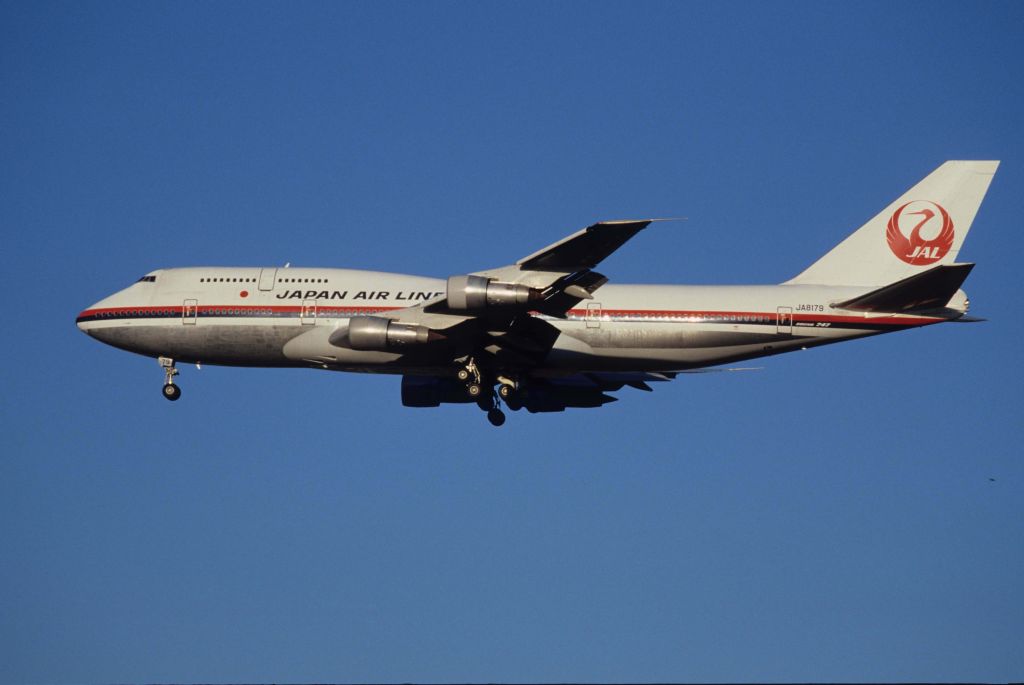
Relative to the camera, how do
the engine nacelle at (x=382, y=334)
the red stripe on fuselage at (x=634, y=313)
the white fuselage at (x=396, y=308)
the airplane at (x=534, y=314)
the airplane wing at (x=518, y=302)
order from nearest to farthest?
1. the airplane wing at (x=518, y=302)
2. the airplane at (x=534, y=314)
3. the engine nacelle at (x=382, y=334)
4. the red stripe on fuselage at (x=634, y=313)
5. the white fuselage at (x=396, y=308)

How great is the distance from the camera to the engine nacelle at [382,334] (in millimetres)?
43188

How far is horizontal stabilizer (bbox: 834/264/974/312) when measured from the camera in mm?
40366

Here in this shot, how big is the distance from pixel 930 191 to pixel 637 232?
13835mm

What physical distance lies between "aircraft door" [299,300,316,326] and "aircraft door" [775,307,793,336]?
52.3 feet

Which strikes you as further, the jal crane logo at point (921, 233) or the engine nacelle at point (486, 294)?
the jal crane logo at point (921, 233)

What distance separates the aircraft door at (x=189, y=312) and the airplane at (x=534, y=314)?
0.04 m

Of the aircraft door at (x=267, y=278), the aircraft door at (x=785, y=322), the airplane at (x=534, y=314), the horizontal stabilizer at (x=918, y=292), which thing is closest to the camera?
the horizontal stabilizer at (x=918, y=292)

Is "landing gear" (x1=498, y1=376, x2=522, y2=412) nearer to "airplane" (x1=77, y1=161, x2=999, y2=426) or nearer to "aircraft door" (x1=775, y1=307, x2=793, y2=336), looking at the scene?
"airplane" (x1=77, y1=161, x2=999, y2=426)

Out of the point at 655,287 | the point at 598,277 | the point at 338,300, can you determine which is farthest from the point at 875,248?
the point at 338,300

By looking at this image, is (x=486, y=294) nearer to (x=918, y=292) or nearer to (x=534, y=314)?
(x=534, y=314)

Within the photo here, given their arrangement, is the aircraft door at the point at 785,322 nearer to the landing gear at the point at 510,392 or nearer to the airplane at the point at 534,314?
the airplane at the point at 534,314

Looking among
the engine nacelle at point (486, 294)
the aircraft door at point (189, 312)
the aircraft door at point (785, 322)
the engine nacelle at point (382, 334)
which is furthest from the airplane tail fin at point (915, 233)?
the aircraft door at point (189, 312)

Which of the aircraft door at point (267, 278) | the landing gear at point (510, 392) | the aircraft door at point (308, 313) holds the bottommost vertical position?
the landing gear at point (510, 392)

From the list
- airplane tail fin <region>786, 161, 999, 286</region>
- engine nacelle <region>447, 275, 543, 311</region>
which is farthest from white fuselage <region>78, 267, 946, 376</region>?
engine nacelle <region>447, 275, 543, 311</region>
